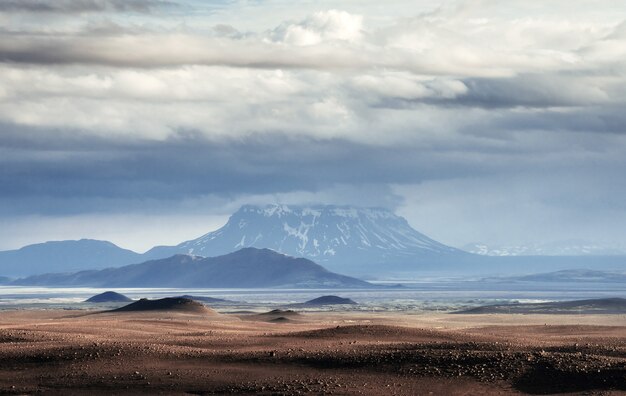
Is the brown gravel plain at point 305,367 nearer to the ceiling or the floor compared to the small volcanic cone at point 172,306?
nearer to the floor

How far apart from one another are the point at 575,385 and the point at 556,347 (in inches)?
479

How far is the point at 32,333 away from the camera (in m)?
72.6

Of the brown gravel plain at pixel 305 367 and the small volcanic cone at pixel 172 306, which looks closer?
the brown gravel plain at pixel 305 367

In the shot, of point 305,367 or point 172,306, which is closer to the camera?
point 305,367

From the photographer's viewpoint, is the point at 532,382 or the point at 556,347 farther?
the point at 556,347

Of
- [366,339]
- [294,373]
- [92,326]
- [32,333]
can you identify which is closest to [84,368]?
[294,373]

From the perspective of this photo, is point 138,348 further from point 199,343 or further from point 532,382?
point 532,382

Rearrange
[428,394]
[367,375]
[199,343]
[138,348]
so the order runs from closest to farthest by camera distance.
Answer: [428,394] → [367,375] → [138,348] → [199,343]

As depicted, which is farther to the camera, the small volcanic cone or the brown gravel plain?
the small volcanic cone

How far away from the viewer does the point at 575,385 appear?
53500mm

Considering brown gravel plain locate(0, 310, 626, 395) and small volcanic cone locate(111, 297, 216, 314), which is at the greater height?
small volcanic cone locate(111, 297, 216, 314)

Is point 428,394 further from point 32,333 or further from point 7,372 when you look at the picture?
point 32,333

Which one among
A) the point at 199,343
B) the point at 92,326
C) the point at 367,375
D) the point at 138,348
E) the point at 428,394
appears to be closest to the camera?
the point at 428,394

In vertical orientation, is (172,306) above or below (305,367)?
above
